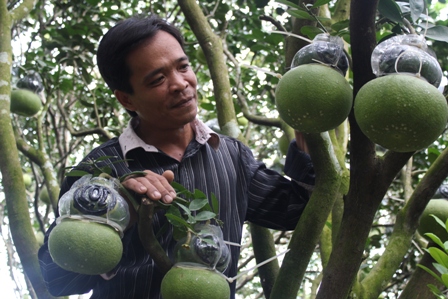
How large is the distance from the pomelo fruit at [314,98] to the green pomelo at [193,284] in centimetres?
37

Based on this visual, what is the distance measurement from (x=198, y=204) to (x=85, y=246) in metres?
0.25

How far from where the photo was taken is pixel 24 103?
3.25 metres

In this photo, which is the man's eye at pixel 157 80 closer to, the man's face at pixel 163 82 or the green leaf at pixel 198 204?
the man's face at pixel 163 82

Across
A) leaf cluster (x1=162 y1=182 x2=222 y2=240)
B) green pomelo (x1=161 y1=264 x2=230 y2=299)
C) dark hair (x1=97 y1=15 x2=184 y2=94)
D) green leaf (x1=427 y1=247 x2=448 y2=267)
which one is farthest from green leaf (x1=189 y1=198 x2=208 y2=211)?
dark hair (x1=97 y1=15 x2=184 y2=94)

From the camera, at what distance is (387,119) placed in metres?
1.00

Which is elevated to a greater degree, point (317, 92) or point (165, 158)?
point (317, 92)

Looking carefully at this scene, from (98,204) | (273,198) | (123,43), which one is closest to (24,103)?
(123,43)

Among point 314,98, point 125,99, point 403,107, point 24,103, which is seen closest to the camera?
point 403,107

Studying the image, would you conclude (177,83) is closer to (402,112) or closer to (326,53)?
(326,53)

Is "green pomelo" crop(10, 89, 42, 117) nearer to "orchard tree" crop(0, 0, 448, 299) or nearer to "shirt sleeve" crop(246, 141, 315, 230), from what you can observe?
"orchard tree" crop(0, 0, 448, 299)

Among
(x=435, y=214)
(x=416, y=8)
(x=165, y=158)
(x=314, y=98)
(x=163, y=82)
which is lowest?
(x=435, y=214)

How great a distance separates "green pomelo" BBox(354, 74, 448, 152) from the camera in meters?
1.00

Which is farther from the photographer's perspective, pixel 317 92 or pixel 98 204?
pixel 98 204

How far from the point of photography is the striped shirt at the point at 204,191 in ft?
5.18
